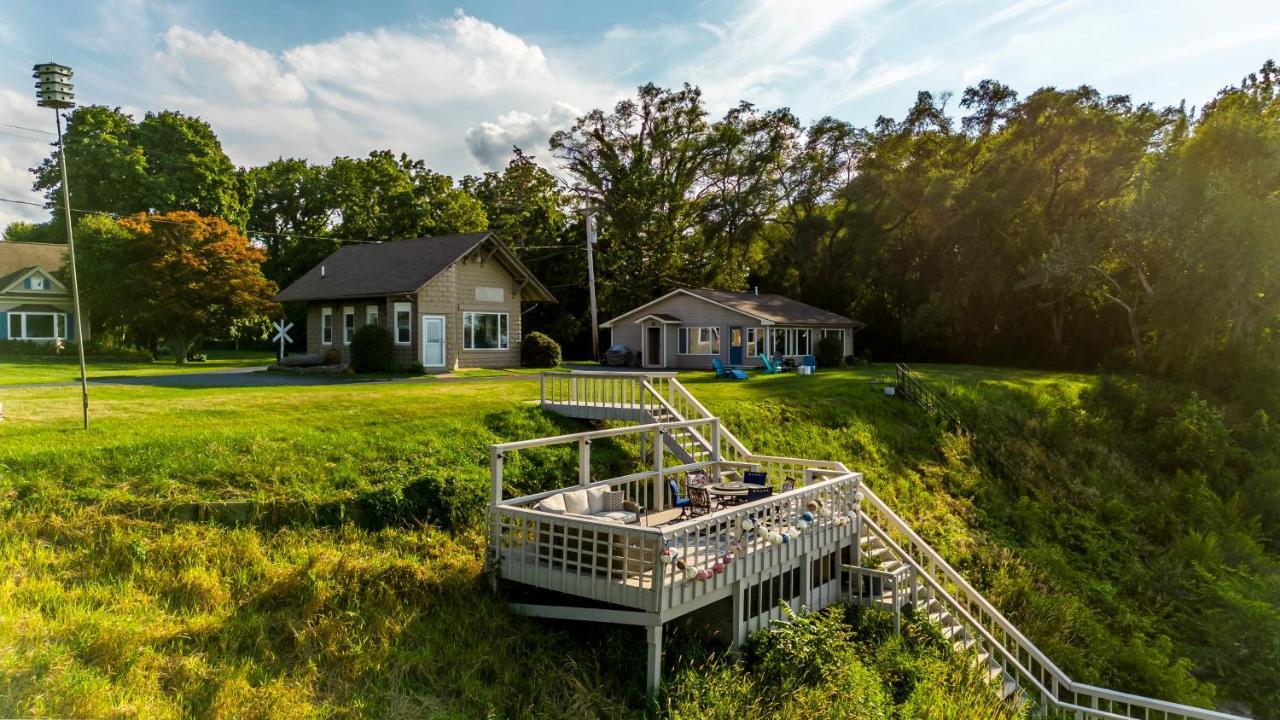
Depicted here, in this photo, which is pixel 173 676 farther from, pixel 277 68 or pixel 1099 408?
pixel 1099 408

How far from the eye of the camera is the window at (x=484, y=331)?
92.7 feet

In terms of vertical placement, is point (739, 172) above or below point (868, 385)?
above

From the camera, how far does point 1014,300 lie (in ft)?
133

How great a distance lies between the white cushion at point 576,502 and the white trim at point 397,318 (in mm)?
17705

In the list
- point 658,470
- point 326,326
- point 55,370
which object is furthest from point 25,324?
point 658,470

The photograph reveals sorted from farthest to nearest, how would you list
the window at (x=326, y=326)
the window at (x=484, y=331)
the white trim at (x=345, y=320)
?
1. the window at (x=326, y=326)
2. the white trim at (x=345, y=320)
3. the window at (x=484, y=331)

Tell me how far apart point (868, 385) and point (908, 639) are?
14.8 meters

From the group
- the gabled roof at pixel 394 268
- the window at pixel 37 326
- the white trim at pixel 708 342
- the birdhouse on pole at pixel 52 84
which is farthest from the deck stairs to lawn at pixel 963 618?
the window at pixel 37 326

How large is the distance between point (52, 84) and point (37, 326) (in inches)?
1257

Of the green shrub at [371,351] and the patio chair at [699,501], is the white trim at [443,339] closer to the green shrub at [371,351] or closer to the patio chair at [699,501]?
the green shrub at [371,351]

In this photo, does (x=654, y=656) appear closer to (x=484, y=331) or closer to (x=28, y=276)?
(x=484, y=331)

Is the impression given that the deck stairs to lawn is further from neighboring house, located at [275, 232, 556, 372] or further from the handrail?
neighboring house, located at [275, 232, 556, 372]

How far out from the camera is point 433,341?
26969 millimetres

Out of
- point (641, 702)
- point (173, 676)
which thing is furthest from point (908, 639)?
point (173, 676)
